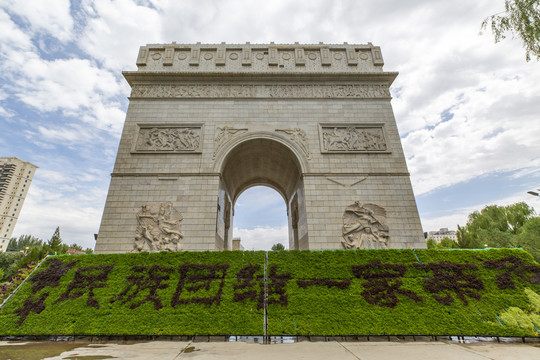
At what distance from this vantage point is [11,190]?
6194 cm

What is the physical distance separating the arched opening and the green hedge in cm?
480

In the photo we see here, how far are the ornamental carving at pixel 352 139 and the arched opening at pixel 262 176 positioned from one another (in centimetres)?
211

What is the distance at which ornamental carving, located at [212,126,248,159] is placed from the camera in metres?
12.3

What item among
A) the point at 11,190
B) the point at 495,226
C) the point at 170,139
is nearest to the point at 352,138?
the point at 170,139

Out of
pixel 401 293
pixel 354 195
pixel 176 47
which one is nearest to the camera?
pixel 401 293

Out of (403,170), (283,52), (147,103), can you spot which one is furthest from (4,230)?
(403,170)

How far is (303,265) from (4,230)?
90743mm

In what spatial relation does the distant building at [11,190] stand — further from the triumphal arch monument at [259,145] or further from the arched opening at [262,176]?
the arched opening at [262,176]

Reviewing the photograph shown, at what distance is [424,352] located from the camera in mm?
3982

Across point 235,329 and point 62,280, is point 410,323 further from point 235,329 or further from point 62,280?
point 62,280

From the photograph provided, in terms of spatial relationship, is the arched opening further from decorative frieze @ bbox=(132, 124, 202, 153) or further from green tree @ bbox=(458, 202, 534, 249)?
green tree @ bbox=(458, 202, 534, 249)

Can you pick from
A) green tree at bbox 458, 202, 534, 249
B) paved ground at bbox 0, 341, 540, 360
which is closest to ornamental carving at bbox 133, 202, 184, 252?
paved ground at bbox 0, 341, 540, 360

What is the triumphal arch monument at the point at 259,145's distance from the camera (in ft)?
35.1

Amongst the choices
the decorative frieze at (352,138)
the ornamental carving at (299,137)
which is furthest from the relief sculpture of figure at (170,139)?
the decorative frieze at (352,138)
